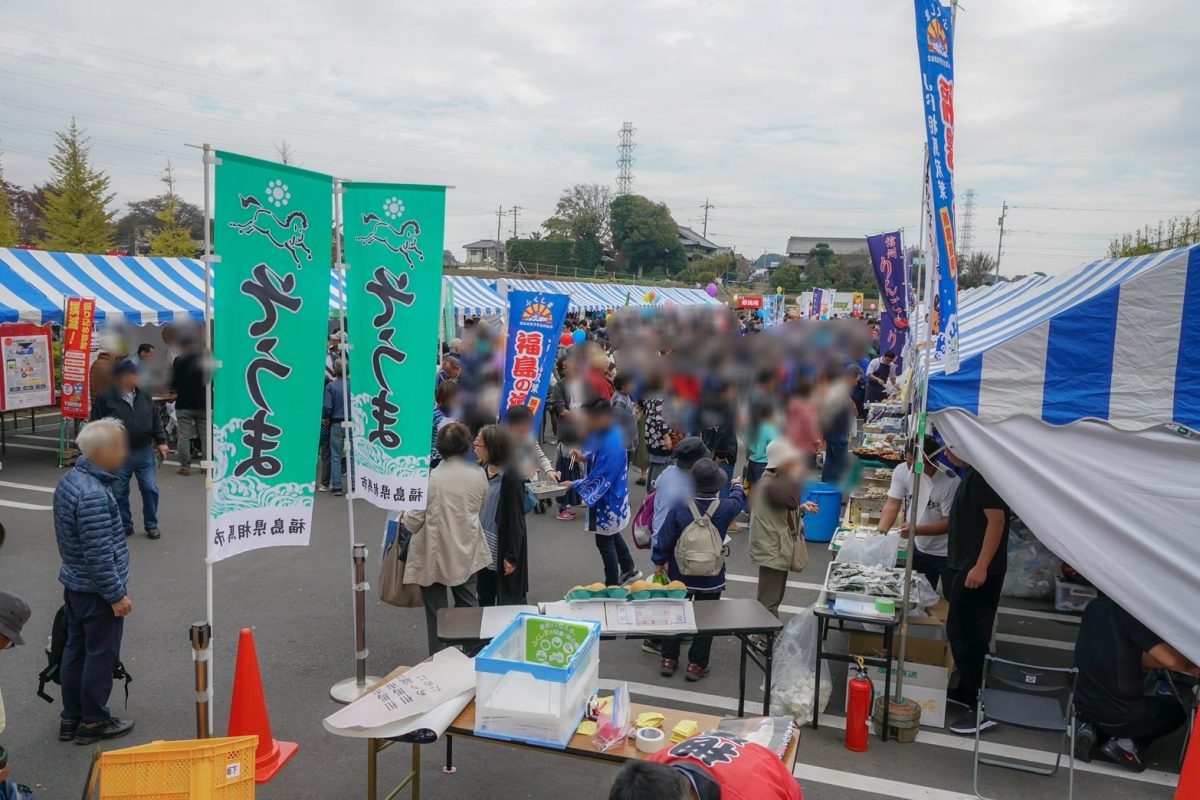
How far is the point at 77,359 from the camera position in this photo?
1021 centimetres

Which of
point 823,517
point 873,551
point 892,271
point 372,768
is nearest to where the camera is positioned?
point 372,768

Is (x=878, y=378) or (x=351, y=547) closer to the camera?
(x=351, y=547)

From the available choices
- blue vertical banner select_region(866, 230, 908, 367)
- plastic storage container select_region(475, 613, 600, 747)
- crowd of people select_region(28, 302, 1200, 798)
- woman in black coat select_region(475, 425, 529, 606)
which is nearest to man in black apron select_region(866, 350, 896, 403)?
blue vertical banner select_region(866, 230, 908, 367)

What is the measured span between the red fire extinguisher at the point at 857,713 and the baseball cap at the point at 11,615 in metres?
4.06

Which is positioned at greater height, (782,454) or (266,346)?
(266,346)

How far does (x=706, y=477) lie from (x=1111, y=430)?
224 cm

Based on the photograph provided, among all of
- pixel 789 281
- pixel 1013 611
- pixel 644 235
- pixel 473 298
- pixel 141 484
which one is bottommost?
pixel 1013 611

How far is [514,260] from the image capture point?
171ft

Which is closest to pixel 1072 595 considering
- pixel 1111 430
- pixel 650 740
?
pixel 1111 430

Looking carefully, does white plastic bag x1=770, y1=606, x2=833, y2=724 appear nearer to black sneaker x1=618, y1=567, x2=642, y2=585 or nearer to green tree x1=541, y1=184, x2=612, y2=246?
black sneaker x1=618, y1=567, x2=642, y2=585

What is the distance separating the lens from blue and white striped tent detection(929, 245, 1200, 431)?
401 centimetres

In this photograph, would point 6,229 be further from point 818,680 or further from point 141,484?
point 818,680

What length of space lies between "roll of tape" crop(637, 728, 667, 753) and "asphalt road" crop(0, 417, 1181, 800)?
0.96 m

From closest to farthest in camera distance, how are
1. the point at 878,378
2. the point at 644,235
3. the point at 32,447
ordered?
the point at 32,447 → the point at 878,378 → the point at 644,235
